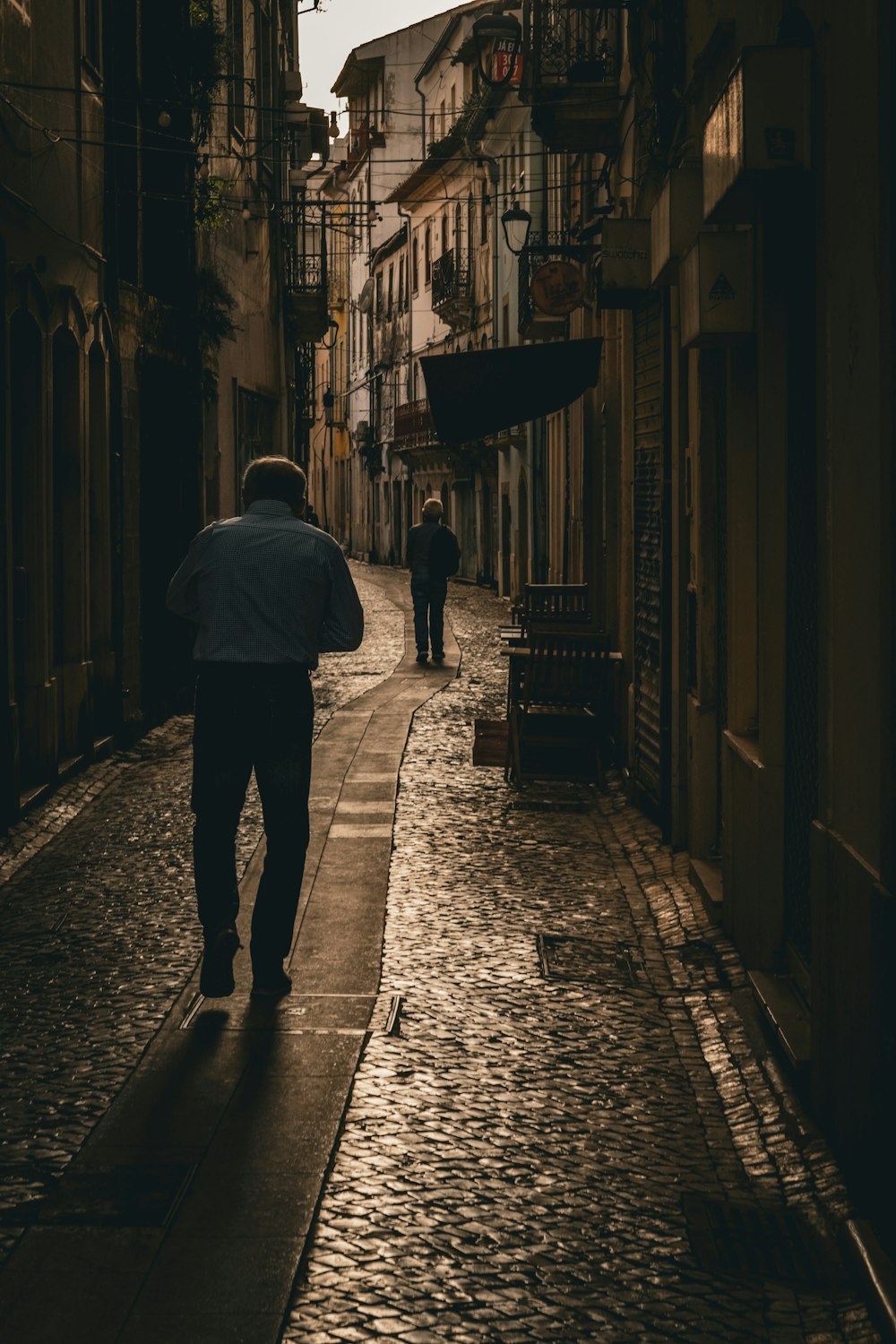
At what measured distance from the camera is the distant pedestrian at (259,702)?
6.66 meters

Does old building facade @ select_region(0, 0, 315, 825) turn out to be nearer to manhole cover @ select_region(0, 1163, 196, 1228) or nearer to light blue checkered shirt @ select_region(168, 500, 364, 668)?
light blue checkered shirt @ select_region(168, 500, 364, 668)

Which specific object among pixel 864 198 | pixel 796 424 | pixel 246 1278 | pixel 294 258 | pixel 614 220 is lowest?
pixel 246 1278

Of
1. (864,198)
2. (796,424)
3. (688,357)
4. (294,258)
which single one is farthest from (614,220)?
(294,258)

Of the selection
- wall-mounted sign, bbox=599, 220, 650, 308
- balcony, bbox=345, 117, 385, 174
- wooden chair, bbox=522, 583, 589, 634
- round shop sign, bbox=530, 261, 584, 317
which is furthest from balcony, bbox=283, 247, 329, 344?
balcony, bbox=345, 117, 385, 174

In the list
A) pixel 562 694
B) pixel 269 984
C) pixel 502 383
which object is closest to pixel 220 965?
pixel 269 984

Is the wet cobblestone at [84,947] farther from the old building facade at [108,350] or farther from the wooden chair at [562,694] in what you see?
the wooden chair at [562,694]

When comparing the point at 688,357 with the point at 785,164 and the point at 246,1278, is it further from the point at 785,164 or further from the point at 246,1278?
the point at 246,1278

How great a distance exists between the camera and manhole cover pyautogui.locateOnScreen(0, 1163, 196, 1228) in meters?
4.63

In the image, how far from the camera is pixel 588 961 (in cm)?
755

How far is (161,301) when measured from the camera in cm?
1669

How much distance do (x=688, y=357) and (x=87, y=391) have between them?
564 centimetres

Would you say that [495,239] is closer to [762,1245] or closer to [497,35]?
[497,35]

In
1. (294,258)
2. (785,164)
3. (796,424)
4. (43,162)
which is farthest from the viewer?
(294,258)

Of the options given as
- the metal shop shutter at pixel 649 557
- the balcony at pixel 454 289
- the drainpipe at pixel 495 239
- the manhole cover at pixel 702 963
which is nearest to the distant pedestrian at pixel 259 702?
the manhole cover at pixel 702 963
